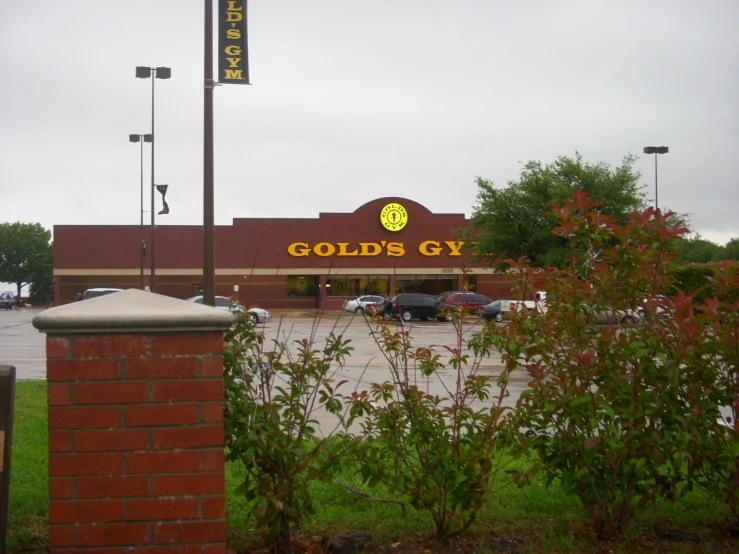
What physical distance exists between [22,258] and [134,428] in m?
96.3

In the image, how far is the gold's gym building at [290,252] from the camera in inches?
2218

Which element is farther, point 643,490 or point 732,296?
point 732,296

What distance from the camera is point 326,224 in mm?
57438

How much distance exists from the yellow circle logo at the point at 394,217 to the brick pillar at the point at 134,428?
2129 inches

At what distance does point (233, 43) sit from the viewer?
1017cm

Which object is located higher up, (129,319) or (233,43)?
(233,43)

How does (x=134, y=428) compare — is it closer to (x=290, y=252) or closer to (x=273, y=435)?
(x=273, y=435)

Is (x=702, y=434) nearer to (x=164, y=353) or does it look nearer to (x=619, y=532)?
(x=619, y=532)

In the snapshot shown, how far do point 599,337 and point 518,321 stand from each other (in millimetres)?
452

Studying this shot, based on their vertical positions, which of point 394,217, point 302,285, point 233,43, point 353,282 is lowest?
point 302,285

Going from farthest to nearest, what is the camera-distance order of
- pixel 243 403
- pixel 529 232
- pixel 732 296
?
pixel 529 232 → pixel 732 296 → pixel 243 403

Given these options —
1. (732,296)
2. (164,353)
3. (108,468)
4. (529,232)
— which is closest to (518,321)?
(732,296)

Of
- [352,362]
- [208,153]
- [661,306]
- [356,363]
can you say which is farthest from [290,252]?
[661,306]

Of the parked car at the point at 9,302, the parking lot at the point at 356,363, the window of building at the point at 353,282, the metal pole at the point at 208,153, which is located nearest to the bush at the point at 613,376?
the parking lot at the point at 356,363
